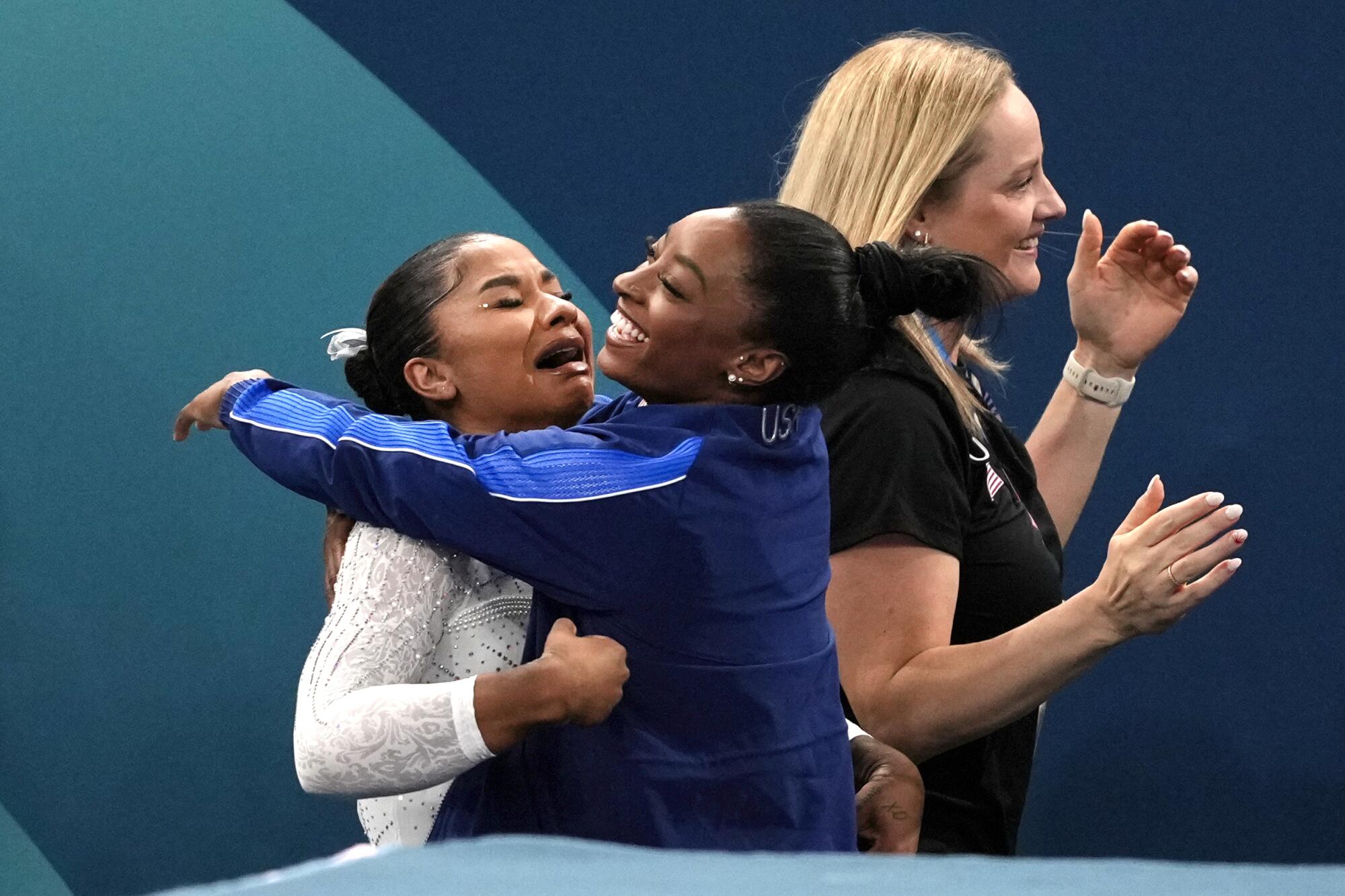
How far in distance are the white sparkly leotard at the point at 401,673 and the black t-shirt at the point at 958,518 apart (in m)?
0.41

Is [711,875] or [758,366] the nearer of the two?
[711,875]

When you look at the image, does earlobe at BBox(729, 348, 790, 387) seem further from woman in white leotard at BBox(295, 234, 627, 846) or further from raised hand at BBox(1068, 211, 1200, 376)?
raised hand at BBox(1068, 211, 1200, 376)

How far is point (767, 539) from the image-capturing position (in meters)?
1.26

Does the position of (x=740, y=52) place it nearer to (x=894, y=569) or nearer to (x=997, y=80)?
(x=997, y=80)

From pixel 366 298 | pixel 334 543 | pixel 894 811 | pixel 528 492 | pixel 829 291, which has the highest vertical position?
pixel 829 291

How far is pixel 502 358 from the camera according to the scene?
4.80 feet

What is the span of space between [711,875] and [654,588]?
556 millimetres

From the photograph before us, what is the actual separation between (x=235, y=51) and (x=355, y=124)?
250mm

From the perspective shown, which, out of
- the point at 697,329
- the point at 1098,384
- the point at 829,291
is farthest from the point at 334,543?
the point at 1098,384

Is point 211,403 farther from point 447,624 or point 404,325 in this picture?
point 447,624

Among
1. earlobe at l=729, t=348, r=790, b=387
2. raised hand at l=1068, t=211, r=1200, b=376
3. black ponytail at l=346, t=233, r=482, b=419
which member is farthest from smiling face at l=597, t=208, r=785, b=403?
raised hand at l=1068, t=211, r=1200, b=376

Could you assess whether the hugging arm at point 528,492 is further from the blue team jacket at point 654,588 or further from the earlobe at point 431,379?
the earlobe at point 431,379

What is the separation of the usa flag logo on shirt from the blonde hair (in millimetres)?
87

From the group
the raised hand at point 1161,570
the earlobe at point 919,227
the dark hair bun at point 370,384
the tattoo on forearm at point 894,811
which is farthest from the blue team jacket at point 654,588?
the earlobe at point 919,227
